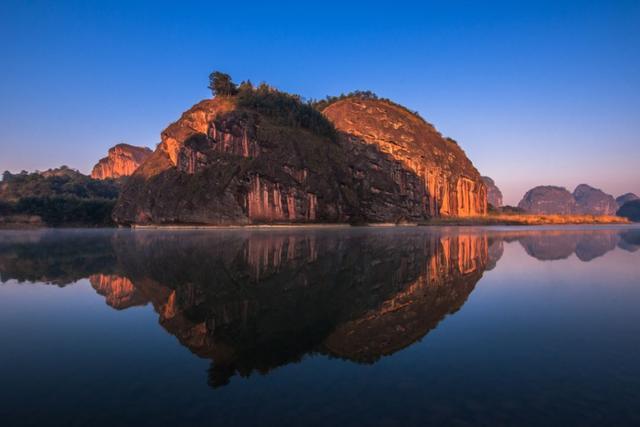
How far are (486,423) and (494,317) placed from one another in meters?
5.01

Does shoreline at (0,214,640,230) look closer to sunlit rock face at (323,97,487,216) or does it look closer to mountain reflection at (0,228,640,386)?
sunlit rock face at (323,97,487,216)

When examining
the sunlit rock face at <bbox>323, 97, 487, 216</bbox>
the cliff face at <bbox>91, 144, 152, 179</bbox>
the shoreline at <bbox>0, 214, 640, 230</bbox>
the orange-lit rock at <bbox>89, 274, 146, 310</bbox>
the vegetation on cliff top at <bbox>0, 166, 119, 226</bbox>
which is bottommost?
the orange-lit rock at <bbox>89, 274, 146, 310</bbox>

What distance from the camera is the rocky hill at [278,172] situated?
69.4 m

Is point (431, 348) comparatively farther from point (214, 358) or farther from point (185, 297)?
point (185, 297)

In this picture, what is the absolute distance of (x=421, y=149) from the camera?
94562 millimetres

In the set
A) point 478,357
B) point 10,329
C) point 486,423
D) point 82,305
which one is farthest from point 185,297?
point 486,423

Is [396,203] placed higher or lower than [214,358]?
higher

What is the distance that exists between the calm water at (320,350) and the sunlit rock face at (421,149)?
8064cm

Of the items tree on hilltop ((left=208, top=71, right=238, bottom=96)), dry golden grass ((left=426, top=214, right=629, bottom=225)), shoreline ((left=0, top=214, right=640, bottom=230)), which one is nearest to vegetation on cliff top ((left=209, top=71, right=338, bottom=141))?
tree on hilltop ((left=208, top=71, right=238, bottom=96))

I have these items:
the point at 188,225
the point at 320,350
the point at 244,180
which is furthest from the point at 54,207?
the point at 320,350

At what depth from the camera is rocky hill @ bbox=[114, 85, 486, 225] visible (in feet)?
228

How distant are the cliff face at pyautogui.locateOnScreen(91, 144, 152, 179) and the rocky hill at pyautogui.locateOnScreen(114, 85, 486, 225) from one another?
375 feet

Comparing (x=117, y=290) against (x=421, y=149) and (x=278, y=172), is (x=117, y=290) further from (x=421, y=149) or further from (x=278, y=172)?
(x=421, y=149)

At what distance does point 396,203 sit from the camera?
84938 mm
